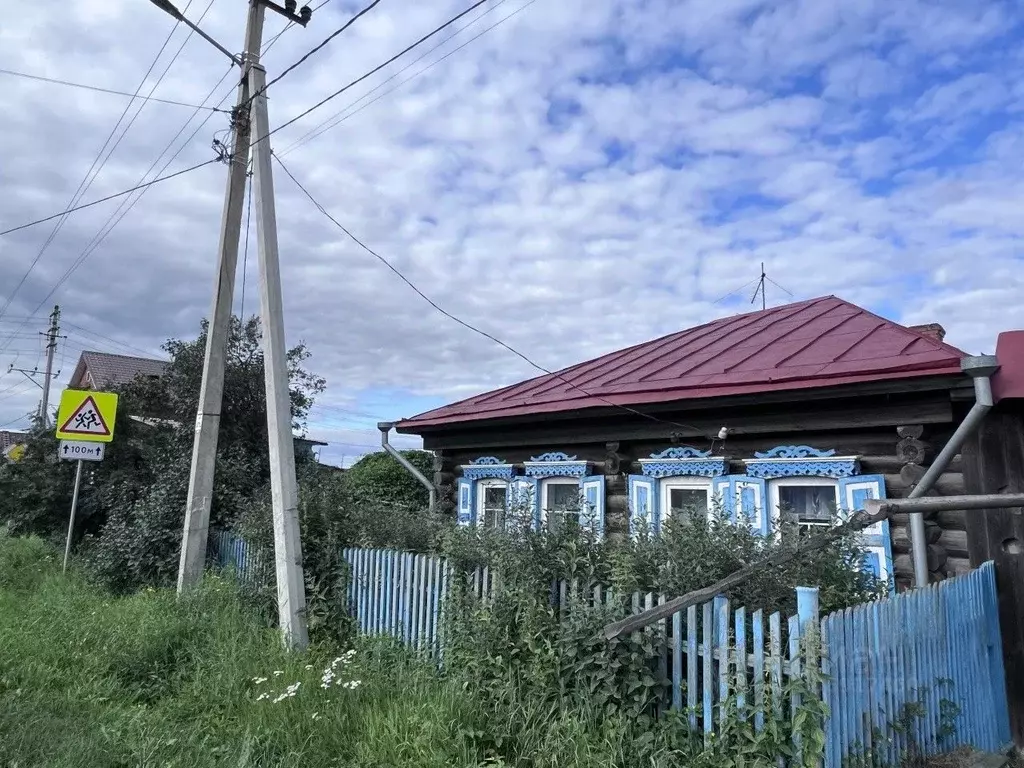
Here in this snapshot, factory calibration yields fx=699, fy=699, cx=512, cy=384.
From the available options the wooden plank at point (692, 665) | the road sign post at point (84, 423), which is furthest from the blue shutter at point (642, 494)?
the road sign post at point (84, 423)

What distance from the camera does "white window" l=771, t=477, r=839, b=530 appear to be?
6668 millimetres

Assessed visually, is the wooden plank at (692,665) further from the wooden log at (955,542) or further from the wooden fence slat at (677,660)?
the wooden log at (955,542)

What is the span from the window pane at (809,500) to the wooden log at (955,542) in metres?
0.92

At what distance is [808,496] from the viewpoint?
6891mm

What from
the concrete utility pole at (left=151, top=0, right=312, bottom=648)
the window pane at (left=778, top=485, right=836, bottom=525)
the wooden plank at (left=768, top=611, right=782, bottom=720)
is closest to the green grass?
the concrete utility pole at (left=151, top=0, right=312, bottom=648)

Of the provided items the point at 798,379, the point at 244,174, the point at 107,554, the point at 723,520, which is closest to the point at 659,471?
the point at 798,379

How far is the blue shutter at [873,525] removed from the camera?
19.5ft

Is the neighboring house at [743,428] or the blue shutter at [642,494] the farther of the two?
the blue shutter at [642,494]

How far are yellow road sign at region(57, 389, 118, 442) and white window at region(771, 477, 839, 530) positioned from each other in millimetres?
9142

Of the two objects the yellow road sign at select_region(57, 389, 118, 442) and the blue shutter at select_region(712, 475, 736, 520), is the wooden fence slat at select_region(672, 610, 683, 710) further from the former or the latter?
the yellow road sign at select_region(57, 389, 118, 442)

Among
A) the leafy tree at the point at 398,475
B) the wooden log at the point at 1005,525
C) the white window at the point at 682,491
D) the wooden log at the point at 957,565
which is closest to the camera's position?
the wooden log at the point at 1005,525

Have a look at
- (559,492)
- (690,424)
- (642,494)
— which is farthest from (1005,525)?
(559,492)

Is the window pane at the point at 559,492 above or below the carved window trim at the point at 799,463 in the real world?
below

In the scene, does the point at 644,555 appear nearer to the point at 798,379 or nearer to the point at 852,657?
the point at 852,657
